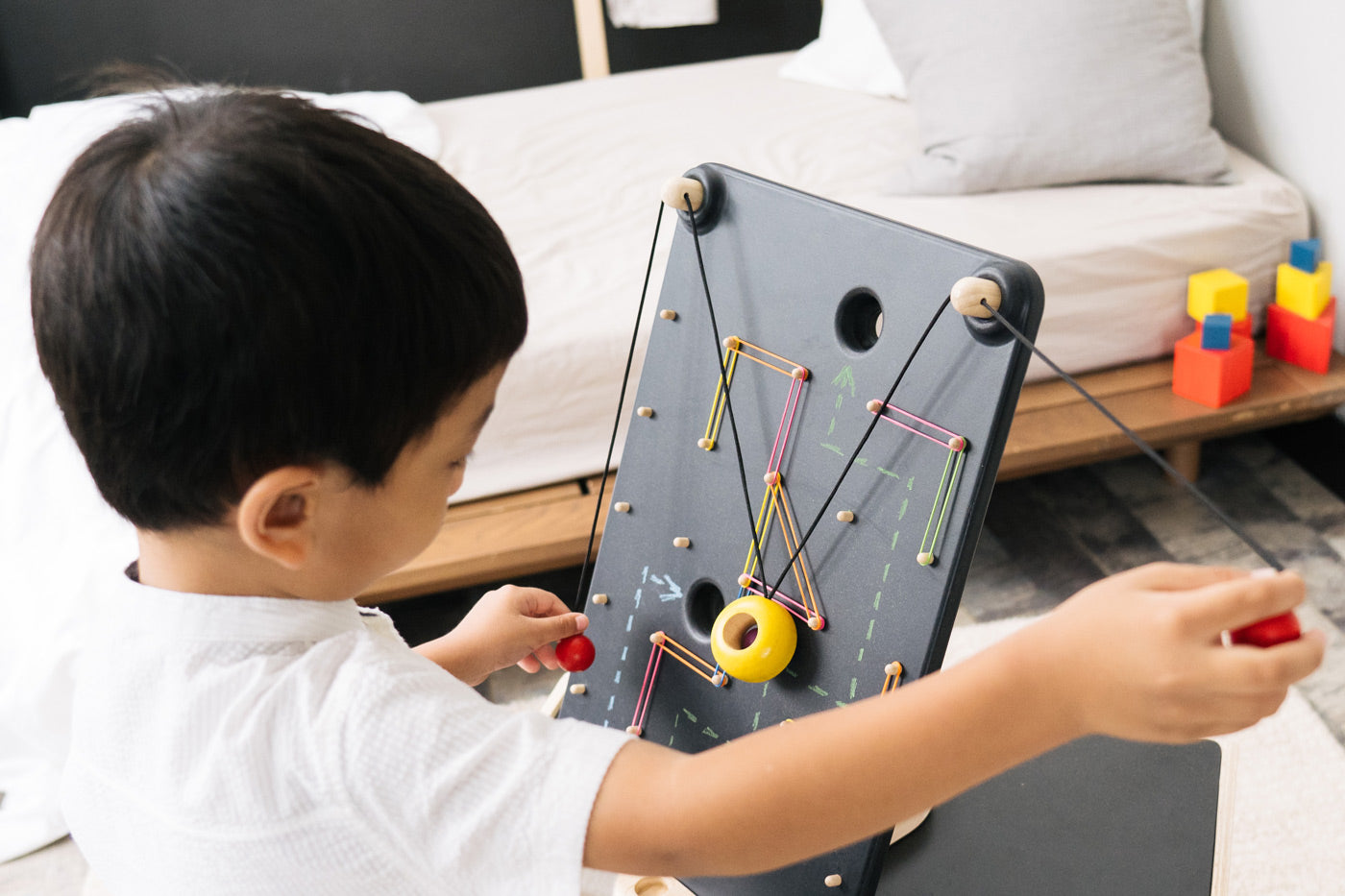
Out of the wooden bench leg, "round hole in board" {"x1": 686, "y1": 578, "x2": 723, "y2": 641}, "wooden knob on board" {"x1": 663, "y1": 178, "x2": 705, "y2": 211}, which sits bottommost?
the wooden bench leg

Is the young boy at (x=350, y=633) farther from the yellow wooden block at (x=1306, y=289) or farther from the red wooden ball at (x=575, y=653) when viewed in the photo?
the yellow wooden block at (x=1306, y=289)

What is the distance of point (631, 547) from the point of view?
86 cm

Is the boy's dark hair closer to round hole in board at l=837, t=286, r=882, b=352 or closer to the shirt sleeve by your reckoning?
the shirt sleeve

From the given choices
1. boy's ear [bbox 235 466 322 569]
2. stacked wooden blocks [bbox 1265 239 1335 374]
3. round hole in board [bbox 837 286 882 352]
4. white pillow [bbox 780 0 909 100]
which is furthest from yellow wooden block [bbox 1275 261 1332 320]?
boy's ear [bbox 235 466 322 569]

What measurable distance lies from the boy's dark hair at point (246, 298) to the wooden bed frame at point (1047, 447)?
36.0 inches

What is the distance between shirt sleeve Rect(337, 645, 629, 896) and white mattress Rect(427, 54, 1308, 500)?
965 mm

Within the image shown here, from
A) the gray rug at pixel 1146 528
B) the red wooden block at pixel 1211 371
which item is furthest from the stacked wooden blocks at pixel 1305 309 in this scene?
the gray rug at pixel 1146 528

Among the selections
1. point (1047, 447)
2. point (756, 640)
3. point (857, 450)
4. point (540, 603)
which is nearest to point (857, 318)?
point (857, 450)

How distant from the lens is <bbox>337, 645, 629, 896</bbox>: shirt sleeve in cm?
50

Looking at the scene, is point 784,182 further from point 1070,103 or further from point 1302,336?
point 1302,336

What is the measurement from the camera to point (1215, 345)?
1.57m

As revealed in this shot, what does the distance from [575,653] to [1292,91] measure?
1507 millimetres

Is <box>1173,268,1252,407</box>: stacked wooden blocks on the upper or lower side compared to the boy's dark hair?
lower

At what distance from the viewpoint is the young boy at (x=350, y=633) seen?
19.3 inches
